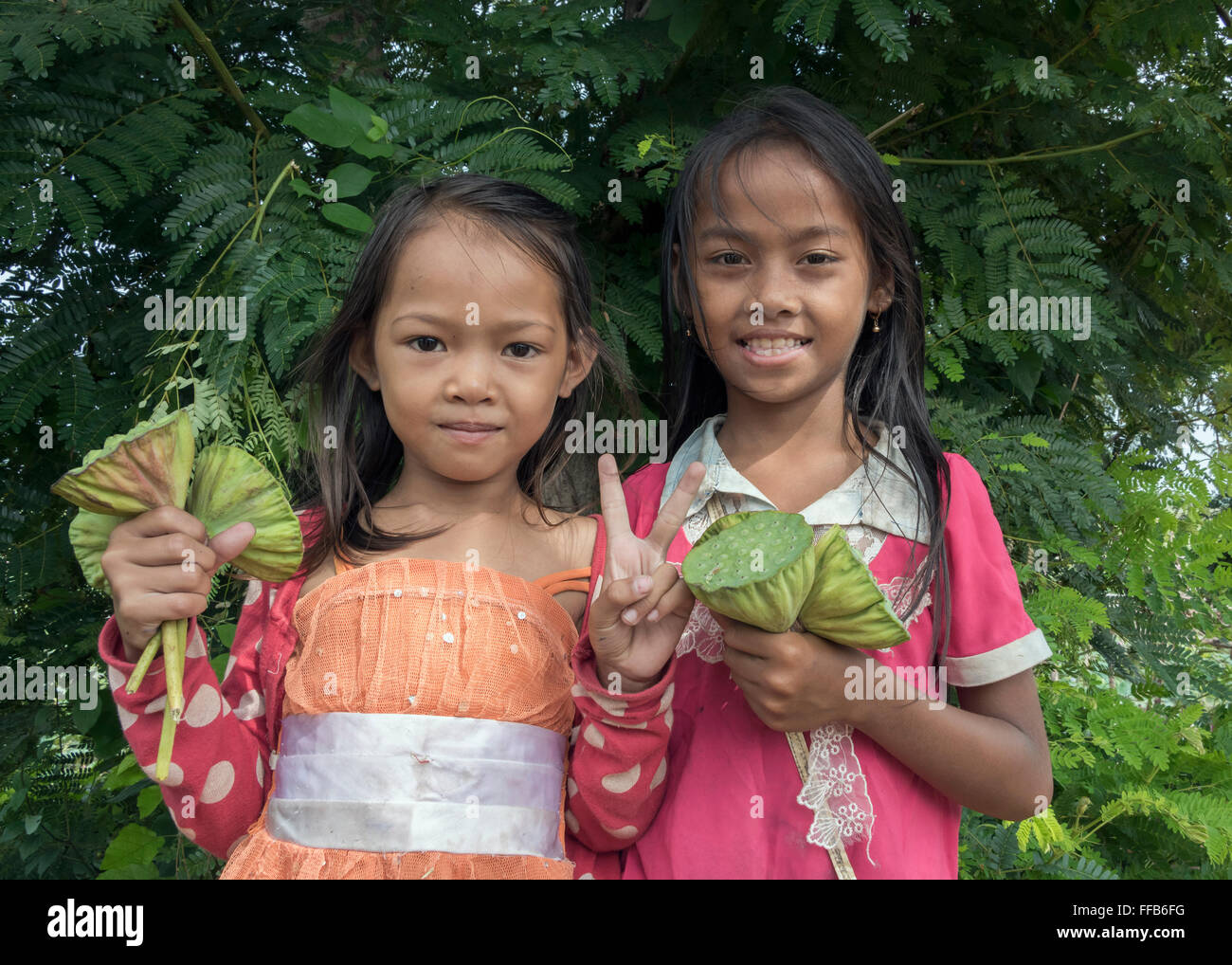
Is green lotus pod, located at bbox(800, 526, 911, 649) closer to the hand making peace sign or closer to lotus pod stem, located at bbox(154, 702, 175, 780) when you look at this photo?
the hand making peace sign

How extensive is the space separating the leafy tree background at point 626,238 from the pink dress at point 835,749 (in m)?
0.98

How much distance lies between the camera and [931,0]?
8.07ft

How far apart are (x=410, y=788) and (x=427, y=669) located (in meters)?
0.20

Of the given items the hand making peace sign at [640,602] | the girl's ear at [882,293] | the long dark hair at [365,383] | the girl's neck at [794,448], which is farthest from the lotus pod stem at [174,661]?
the girl's ear at [882,293]

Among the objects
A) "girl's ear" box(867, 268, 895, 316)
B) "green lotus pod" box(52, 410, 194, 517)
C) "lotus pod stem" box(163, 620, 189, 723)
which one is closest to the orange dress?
"lotus pod stem" box(163, 620, 189, 723)

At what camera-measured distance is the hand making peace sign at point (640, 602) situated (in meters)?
1.55

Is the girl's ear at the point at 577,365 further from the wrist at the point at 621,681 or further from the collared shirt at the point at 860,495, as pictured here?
the wrist at the point at 621,681

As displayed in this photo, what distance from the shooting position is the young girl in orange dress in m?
1.64

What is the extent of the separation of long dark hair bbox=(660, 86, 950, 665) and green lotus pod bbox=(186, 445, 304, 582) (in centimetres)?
85

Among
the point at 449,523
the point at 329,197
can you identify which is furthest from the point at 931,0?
the point at 449,523

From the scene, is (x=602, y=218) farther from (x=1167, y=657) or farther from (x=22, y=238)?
(x=1167, y=657)

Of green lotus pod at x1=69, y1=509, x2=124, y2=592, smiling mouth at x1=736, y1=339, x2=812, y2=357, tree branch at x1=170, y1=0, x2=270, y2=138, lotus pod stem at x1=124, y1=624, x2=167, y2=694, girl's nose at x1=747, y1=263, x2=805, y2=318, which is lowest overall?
lotus pod stem at x1=124, y1=624, x2=167, y2=694

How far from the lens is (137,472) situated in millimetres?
1433

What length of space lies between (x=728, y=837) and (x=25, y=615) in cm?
238
